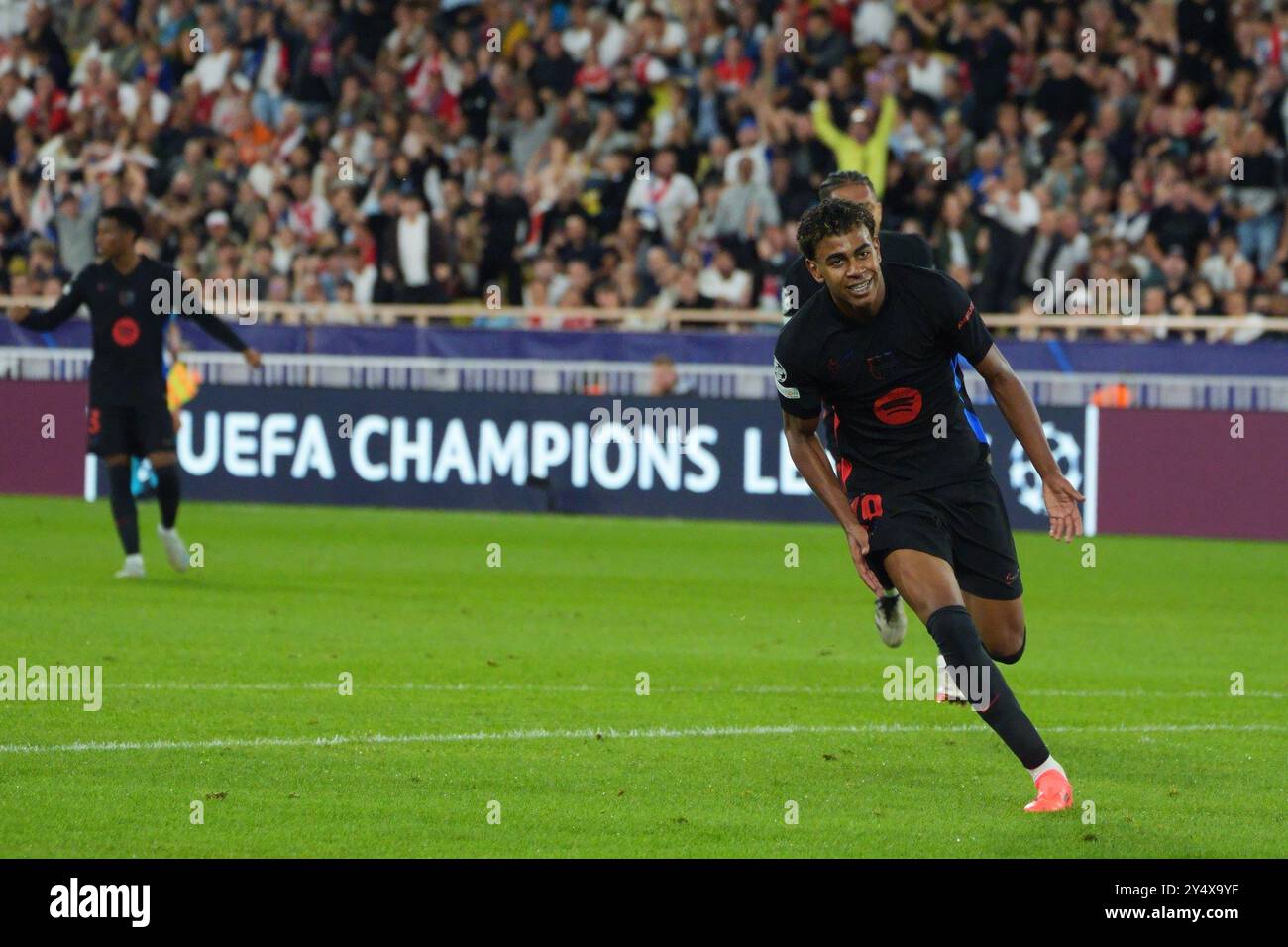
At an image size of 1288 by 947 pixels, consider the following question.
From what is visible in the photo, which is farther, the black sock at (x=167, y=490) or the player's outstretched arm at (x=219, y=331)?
the player's outstretched arm at (x=219, y=331)

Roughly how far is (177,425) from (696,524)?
200 inches

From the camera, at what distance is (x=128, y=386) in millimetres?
15086

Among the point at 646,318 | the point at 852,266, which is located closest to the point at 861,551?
the point at 852,266

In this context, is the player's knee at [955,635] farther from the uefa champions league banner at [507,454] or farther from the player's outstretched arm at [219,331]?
the uefa champions league banner at [507,454]

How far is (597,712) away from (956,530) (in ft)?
7.75

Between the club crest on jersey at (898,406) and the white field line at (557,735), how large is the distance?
180 centimetres

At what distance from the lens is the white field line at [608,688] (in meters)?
10.4

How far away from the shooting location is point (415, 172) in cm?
2417

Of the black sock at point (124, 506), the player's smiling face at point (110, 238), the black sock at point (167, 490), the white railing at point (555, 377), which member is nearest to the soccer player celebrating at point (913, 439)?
the player's smiling face at point (110, 238)

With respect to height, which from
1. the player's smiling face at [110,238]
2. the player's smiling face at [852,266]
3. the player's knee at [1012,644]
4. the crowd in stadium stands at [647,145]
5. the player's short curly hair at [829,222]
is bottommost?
the player's knee at [1012,644]

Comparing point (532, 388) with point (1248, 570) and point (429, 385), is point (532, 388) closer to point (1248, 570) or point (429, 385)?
point (429, 385)

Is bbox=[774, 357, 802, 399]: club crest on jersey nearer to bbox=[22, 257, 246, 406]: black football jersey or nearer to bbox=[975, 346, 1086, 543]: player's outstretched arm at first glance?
bbox=[975, 346, 1086, 543]: player's outstretched arm

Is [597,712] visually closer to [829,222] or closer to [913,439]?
[913,439]

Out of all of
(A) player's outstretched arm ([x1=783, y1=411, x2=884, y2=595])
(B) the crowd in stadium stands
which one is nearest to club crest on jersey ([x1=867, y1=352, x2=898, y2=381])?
(A) player's outstretched arm ([x1=783, y1=411, x2=884, y2=595])
